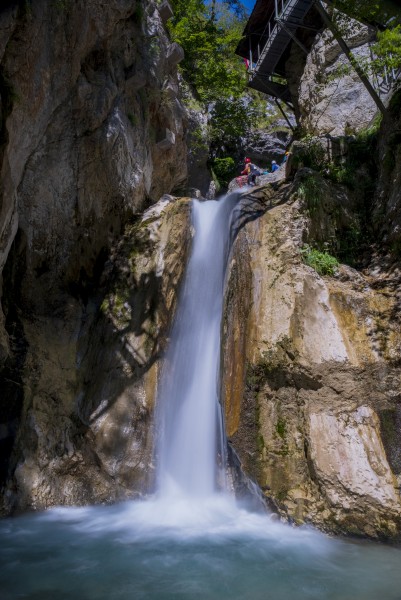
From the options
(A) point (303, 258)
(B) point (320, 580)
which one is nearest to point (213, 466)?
(B) point (320, 580)

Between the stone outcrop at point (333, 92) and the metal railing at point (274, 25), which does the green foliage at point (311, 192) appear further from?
the metal railing at point (274, 25)

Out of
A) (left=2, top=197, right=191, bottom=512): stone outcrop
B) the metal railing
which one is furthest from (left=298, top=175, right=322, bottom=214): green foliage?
the metal railing

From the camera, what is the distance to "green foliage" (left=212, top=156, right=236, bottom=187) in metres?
23.6

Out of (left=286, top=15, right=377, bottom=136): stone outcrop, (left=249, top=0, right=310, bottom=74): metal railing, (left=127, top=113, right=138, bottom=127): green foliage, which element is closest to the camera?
(left=127, top=113, right=138, bottom=127): green foliage

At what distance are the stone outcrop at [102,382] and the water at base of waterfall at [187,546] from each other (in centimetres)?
38

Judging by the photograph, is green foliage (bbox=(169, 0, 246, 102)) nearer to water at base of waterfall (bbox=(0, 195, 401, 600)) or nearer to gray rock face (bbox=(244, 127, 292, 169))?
gray rock face (bbox=(244, 127, 292, 169))

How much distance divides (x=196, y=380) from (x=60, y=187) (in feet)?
17.0

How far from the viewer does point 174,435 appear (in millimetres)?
8641

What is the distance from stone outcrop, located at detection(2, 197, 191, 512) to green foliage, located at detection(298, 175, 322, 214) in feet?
9.11

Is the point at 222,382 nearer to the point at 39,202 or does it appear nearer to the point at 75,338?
the point at 75,338

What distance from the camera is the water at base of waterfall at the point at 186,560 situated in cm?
475

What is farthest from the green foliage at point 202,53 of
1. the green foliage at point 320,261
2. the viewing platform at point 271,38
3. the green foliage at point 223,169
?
the green foliage at point 320,261

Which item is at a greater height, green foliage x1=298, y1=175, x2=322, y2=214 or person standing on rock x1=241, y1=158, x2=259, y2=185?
person standing on rock x1=241, y1=158, x2=259, y2=185

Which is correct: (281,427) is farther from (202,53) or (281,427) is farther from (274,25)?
(202,53)
